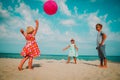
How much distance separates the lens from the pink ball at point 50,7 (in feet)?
20.7

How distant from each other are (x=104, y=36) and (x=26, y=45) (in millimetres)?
3863

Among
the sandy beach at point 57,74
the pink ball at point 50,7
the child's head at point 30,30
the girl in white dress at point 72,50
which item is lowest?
the sandy beach at point 57,74

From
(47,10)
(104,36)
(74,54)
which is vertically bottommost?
(74,54)

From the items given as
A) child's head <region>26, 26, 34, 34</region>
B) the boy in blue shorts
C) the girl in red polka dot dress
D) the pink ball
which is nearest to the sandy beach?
the girl in red polka dot dress

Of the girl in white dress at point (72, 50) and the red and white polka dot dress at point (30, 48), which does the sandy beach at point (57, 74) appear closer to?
the red and white polka dot dress at point (30, 48)

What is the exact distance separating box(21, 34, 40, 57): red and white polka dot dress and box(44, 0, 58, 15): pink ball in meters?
1.41

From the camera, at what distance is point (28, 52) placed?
579cm

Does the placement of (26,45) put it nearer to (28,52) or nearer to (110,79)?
(28,52)

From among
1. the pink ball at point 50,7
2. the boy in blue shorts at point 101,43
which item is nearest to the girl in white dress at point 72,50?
the boy in blue shorts at point 101,43

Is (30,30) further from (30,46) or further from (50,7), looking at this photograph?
(50,7)

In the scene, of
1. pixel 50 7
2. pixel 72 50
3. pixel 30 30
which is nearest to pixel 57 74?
pixel 30 30

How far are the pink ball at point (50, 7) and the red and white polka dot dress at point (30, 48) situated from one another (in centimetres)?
141

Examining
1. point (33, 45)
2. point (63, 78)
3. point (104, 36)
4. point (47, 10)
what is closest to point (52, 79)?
point (63, 78)

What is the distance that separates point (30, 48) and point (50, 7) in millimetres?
2043
